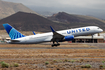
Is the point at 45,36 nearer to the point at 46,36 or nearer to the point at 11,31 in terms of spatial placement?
the point at 46,36

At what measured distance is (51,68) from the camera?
1656 centimetres

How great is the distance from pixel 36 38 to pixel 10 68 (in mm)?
29881

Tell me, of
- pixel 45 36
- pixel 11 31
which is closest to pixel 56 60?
pixel 11 31

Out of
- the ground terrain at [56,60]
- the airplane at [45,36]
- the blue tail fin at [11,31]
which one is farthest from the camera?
the airplane at [45,36]

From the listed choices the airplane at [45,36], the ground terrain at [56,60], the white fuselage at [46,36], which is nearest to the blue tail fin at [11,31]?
the airplane at [45,36]

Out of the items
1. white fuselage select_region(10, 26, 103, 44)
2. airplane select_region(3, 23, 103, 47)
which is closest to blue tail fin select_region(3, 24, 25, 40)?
airplane select_region(3, 23, 103, 47)

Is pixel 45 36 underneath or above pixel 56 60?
above

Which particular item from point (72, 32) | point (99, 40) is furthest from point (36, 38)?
point (99, 40)

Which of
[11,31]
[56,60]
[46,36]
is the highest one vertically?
[11,31]

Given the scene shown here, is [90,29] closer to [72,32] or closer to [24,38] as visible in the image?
[72,32]

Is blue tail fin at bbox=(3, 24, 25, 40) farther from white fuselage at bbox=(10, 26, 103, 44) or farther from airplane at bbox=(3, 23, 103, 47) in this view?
white fuselage at bbox=(10, 26, 103, 44)

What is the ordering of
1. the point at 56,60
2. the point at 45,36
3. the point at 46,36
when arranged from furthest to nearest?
the point at 46,36, the point at 45,36, the point at 56,60

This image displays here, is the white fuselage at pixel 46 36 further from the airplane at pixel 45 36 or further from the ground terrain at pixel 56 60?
the ground terrain at pixel 56 60

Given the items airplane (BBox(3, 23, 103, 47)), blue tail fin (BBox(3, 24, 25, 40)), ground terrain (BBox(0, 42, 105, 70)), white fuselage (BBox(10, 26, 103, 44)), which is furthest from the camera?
white fuselage (BBox(10, 26, 103, 44))
